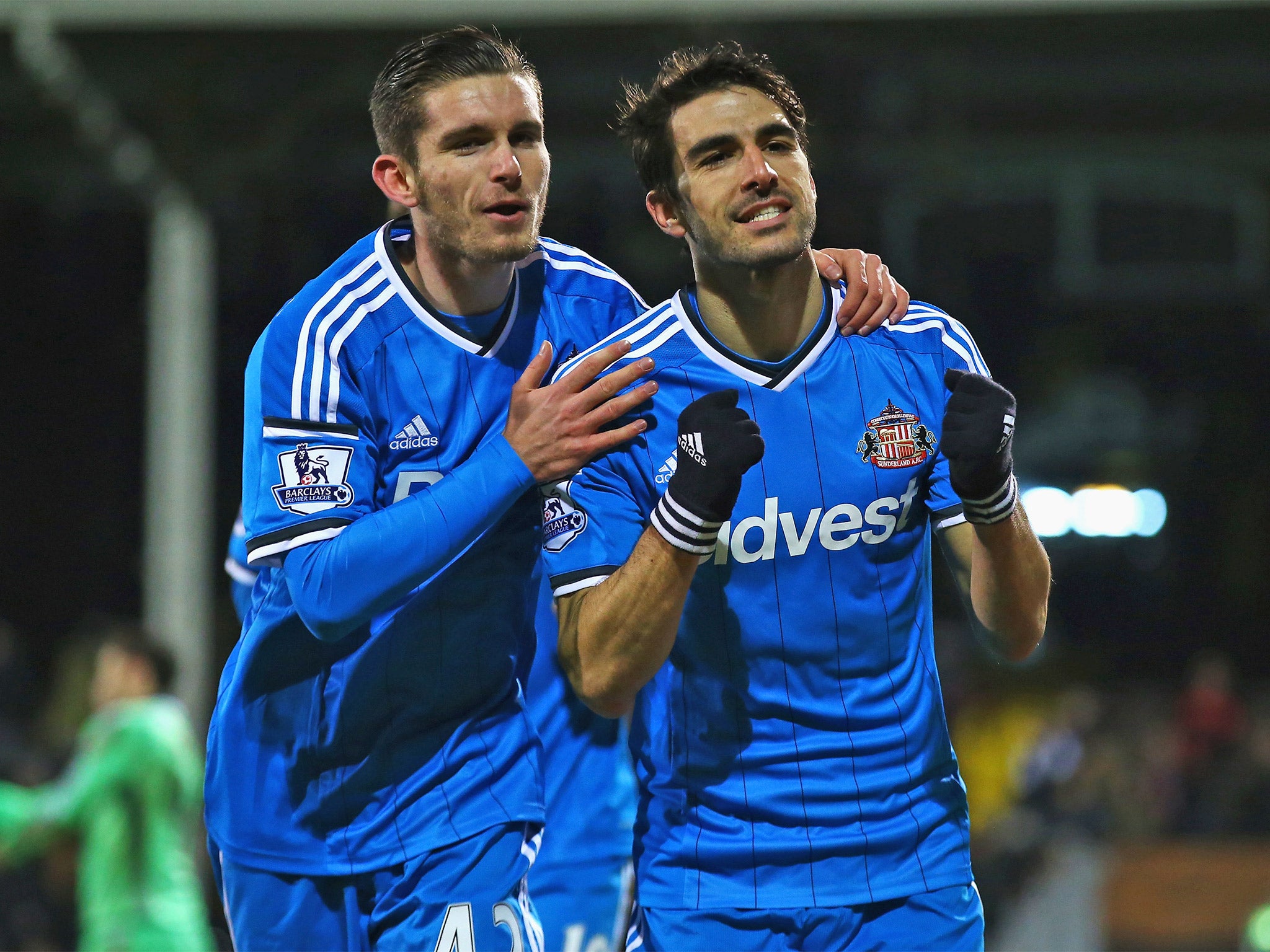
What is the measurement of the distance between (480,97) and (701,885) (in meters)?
1.23

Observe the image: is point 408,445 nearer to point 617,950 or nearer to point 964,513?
point 964,513

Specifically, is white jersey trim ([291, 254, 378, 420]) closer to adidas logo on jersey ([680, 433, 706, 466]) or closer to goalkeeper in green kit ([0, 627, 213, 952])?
adidas logo on jersey ([680, 433, 706, 466])

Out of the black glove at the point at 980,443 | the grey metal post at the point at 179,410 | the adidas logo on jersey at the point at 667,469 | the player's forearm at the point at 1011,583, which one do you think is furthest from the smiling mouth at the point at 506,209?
the grey metal post at the point at 179,410

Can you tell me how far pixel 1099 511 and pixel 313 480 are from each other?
38.7 ft

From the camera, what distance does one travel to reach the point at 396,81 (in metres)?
2.51

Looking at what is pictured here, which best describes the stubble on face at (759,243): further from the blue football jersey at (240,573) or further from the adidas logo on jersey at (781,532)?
the blue football jersey at (240,573)

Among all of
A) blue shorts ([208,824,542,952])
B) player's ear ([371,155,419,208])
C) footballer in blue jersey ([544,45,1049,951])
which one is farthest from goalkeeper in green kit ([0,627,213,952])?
footballer in blue jersey ([544,45,1049,951])

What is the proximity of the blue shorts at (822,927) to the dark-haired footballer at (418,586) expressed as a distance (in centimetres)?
29

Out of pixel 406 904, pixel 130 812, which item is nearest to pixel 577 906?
pixel 406 904

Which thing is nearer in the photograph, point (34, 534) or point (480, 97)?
point (480, 97)

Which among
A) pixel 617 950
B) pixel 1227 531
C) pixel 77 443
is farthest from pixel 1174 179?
pixel 617 950

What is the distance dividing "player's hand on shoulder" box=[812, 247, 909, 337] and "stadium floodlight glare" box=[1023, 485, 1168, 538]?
429 inches

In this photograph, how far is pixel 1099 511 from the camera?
13.3 metres

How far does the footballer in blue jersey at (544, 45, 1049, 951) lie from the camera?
2.28 metres
